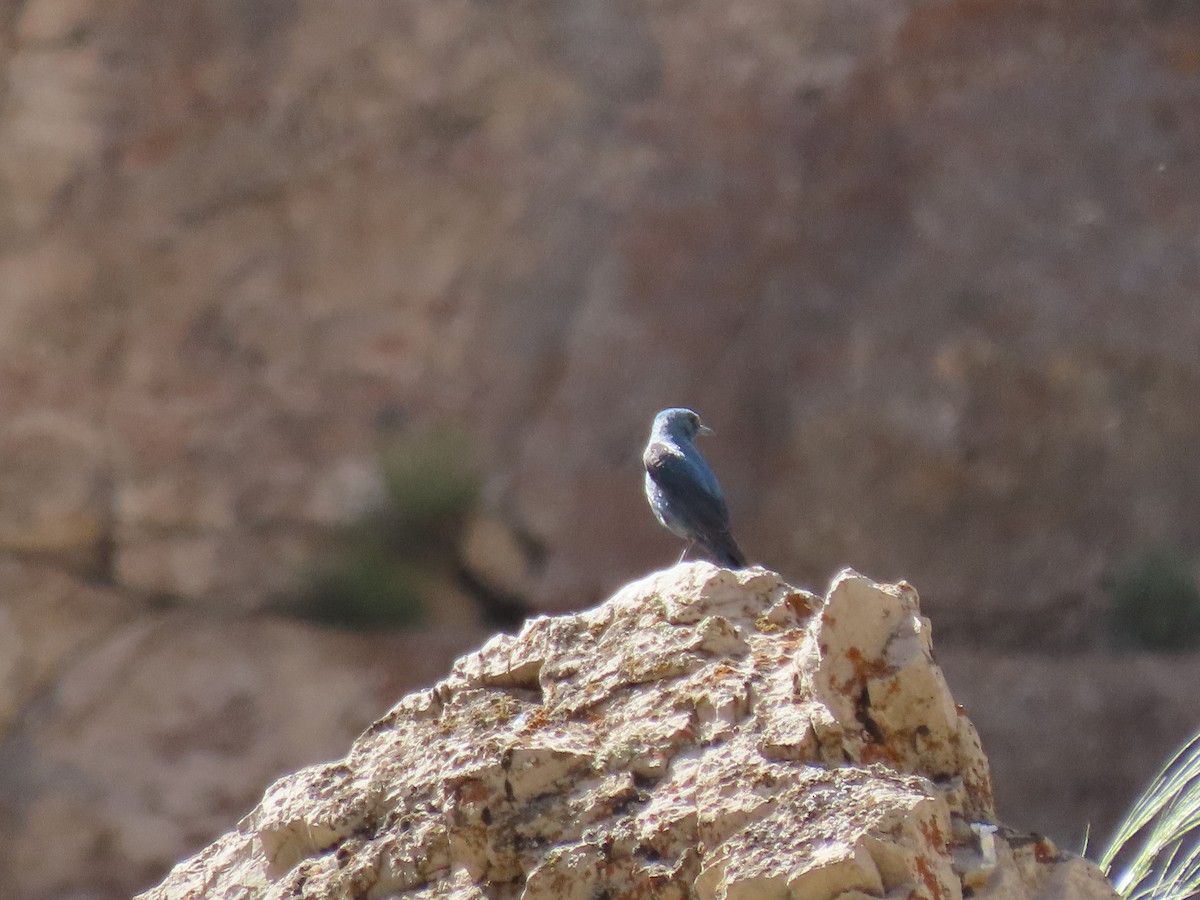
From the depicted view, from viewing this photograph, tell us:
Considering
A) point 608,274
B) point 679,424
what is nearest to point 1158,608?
point 679,424

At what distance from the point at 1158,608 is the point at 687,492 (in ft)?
8.96

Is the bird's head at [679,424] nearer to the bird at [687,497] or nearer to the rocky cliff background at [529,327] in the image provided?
the bird at [687,497]

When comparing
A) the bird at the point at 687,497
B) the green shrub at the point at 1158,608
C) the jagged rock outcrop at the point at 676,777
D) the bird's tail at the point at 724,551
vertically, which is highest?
the bird at the point at 687,497

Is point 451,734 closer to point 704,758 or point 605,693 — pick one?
point 605,693

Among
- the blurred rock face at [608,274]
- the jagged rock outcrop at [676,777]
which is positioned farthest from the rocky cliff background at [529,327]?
the jagged rock outcrop at [676,777]

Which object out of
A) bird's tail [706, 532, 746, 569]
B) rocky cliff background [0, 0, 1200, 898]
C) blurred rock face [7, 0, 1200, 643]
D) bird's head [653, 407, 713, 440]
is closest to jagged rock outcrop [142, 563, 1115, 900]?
bird's tail [706, 532, 746, 569]

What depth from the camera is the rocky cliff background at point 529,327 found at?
791 centimetres

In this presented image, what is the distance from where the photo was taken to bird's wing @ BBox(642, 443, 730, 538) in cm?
567

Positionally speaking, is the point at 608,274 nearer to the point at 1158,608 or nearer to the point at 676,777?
the point at 1158,608

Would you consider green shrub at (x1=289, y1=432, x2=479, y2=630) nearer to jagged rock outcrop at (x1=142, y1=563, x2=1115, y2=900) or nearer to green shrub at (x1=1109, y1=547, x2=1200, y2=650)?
green shrub at (x1=1109, y1=547, x2=1200, y2=650)

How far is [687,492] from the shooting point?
5.79 meters

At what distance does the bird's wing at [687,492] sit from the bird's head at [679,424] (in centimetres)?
22

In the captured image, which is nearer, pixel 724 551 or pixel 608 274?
pixel 724 551

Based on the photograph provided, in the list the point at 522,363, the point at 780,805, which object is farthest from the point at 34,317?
the point at 780,805
